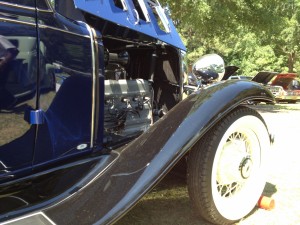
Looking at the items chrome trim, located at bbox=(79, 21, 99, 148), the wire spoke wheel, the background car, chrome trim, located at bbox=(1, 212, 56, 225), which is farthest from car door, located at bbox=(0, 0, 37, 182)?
the background car

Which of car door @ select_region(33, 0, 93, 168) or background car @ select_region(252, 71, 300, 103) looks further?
background car @ select_region(252, 71, 300, 103)

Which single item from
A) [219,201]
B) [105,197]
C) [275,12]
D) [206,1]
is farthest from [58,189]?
[275,12]

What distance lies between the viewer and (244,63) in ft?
93.4

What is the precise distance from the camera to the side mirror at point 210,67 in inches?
136

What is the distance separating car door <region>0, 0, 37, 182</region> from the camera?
72.1 inches

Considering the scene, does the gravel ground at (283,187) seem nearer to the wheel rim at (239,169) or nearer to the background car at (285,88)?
the wheel rim at (239,169)

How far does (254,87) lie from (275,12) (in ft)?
35.6

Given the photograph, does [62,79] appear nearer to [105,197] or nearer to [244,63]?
[105,197]

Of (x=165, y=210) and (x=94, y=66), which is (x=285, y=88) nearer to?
(x=165, y=210)

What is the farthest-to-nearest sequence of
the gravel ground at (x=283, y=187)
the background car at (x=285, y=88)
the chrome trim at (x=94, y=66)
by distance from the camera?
the background car at (x=285, y=88) → the gravel ground at (x=283, y=187) → the chrome trim at (x=94, y=66)

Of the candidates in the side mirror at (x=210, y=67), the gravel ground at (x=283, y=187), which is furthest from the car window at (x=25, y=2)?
the gravel ground at (x=283, y=187)

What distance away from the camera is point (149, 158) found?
2.10 metres

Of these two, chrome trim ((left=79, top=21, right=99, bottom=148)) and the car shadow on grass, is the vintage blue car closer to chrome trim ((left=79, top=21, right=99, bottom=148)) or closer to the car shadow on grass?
chrome trim ((left=79, top=21, right=99, bottom=148))

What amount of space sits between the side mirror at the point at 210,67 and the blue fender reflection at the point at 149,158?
2.72 feet
